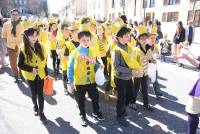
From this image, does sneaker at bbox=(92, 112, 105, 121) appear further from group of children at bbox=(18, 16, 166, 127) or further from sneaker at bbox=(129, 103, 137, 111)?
sneaker at bbox=(129, 103, 137, 111)

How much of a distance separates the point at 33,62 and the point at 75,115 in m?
1.35

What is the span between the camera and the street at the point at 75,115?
4.64 metres

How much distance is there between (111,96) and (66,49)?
5.03ft

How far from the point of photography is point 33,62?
15.8 ft

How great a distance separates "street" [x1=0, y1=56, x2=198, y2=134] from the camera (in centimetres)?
464

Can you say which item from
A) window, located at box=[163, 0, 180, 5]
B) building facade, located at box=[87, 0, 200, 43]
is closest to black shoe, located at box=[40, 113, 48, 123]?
building facade, located at box=[87, 0, 200, 43]

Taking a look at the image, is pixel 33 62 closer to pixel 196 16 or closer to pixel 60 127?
pixel 60 127

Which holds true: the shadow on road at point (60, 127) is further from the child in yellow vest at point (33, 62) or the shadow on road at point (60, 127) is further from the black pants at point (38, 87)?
the black pants at point (38, 87)

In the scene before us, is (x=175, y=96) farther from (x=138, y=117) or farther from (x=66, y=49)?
(x=66, y=49)

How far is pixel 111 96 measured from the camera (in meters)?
6.32

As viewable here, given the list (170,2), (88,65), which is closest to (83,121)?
(88,65)

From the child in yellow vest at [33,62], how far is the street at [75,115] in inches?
14.9

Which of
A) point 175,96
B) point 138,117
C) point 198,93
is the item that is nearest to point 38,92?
point 138,117

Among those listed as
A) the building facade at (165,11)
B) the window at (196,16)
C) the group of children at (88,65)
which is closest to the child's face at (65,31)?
the group of children at (88,65)
